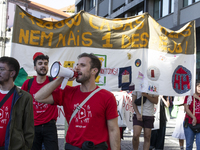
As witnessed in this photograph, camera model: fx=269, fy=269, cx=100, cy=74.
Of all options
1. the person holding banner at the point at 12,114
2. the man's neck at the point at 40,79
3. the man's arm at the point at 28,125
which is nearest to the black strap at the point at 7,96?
the person holding banner at the point at 12,114

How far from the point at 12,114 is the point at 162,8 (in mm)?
18784

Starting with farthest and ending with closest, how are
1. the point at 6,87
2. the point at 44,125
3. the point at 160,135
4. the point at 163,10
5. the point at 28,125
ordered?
the point at 163,10 → the point at 160,135 → the point at 44,125 → the point at 6,87 → the point at 28,125

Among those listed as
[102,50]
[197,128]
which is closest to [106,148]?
[102,50]

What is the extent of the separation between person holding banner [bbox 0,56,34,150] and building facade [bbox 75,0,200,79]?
14.5 metres

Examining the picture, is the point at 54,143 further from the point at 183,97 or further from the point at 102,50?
the point at 183,97

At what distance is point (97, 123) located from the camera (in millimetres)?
2768

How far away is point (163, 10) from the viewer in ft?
64.9

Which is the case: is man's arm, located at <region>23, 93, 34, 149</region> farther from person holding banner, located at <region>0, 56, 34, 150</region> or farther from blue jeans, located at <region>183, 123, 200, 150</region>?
blue jeans, located at <region>183, 123, 200, 150</region>

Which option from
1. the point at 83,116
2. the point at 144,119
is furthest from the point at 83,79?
the point at 144,119

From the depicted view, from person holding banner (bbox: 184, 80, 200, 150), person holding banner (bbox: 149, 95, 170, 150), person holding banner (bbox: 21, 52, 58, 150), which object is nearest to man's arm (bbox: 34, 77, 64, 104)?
person holding banner (bbox: 21, 52, 58, 150)

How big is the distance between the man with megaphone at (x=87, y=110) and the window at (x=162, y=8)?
56.3 ft

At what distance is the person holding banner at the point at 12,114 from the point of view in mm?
2770

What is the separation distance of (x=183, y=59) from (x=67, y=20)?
8.66 feet

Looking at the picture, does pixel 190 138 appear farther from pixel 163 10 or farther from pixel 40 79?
pixel 163 10
